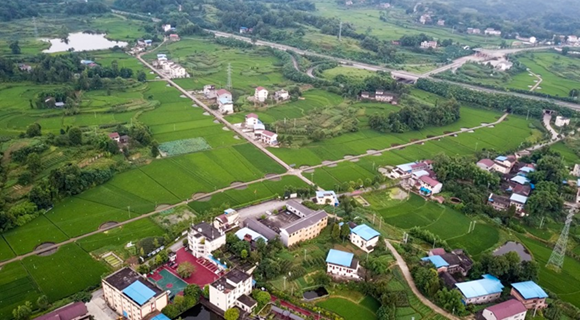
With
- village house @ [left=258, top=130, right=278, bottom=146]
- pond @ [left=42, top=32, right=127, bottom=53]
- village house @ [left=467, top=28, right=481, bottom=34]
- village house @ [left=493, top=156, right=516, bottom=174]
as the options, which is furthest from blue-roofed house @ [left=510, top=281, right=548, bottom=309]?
village house @ [left=467, top=28, right=481, bottom=34]

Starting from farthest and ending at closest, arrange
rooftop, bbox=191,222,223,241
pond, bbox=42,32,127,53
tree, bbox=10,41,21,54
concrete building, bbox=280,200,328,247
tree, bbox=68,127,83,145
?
1. pond, bbox=42,32,127,53
2. tree, bbox=10,41,21,54
3. tree, bbox=68,127,83,145
4. concrete building, bbox=280,200,328,247
5. rooftop, bbox=191,222,223,241

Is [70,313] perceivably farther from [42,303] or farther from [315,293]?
[315,293]

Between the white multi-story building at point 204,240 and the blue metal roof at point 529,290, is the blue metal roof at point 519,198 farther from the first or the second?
the white multi-story building at point 204,240

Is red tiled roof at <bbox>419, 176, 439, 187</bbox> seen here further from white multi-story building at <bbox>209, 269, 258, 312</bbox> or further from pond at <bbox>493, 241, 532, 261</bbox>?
white multi-story building at <bbox>209, 269, 258, 312</bbox>

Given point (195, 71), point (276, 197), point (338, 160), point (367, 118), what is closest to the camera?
point (276, 197)

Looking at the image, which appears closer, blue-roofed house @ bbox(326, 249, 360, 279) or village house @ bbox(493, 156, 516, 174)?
blue-roofed house @ bbox(326, 249, 360, 279)

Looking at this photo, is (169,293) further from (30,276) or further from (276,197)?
(276,197)

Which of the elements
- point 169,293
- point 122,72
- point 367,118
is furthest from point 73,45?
point 169,293
